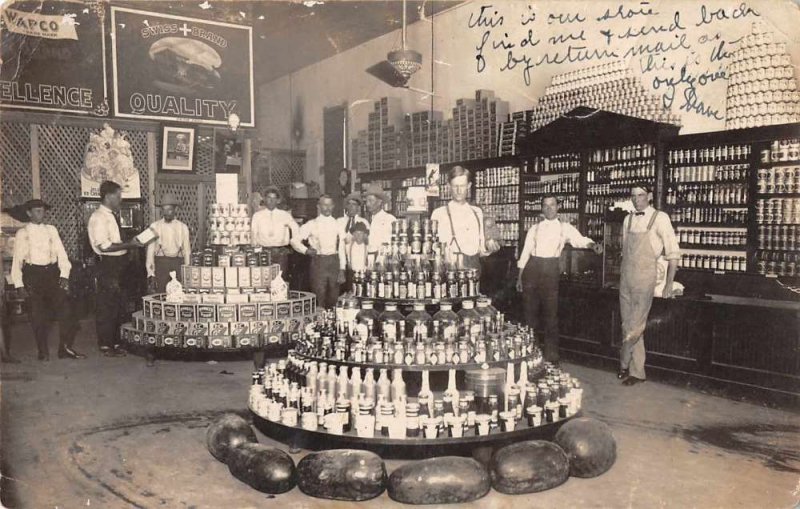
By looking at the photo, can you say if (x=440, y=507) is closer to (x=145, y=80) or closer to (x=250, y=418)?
(x=250, y=418)

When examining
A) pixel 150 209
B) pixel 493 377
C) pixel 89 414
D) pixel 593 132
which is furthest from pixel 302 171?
pixel 493 377

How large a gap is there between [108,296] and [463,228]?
13.8 ft

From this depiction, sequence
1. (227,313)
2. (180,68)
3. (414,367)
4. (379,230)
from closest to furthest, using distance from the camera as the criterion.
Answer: (414,367)
(227,313)
(379,230)
(180,68)

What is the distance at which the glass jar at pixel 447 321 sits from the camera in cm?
449

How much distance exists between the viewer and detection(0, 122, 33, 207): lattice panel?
9.56 meters

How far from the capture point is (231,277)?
7441 millimetres

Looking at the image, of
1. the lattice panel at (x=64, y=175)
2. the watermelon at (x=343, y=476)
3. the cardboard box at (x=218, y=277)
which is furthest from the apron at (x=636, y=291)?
the lattice panel at (x=64, y=175)

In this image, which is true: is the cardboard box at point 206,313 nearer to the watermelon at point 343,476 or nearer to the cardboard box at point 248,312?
the cardboard box at point 248,312

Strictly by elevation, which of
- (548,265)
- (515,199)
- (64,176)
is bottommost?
(548,265)

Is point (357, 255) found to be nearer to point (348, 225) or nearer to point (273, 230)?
point (348, 225)

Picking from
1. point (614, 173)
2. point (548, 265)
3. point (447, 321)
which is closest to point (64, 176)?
point (548, 265)

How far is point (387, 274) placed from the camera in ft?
15.6

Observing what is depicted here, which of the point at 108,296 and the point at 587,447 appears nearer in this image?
the point at 587,447

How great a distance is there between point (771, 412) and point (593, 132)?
3.72 m
